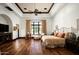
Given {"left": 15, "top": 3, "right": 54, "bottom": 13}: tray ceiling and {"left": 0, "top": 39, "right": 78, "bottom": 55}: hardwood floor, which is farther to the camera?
{"left": 15, "top": 3, "right": 54, "bottom": 13}: tray ceiling

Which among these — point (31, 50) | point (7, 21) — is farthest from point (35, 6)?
point (31, 50)

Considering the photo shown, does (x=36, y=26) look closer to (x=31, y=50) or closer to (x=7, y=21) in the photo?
(x=7, y=21)

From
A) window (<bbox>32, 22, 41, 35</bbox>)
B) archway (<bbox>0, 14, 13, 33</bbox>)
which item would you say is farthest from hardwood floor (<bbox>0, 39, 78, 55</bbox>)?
window (<bbox>32, 22, 41, 35</bbox>)

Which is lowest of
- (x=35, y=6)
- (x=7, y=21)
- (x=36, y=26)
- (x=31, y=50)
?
(x=31, y=50)

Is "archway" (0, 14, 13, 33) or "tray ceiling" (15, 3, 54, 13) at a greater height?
"tray ceiling" (15, 3, 54, 13)

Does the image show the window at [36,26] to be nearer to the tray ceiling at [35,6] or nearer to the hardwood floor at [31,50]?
the tray ceiling at [35,6]

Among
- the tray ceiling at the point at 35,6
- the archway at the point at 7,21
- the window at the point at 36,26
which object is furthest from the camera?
the window at the point at 36,26

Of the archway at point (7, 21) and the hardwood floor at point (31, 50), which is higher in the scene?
the archway at point (7, 21)

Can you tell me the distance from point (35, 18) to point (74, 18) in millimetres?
6444

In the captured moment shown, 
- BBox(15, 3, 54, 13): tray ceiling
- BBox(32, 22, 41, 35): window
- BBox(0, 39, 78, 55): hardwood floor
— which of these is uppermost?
BBox(15, 3, 54, 13): tray ceiling

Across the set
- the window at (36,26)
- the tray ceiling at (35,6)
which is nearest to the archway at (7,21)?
the tray ceiling at (35,6)

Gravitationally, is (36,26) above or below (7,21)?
below

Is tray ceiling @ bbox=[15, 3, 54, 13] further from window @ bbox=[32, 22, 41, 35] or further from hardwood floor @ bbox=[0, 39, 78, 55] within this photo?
window @ bbox=[32, 22, 41, 35]
